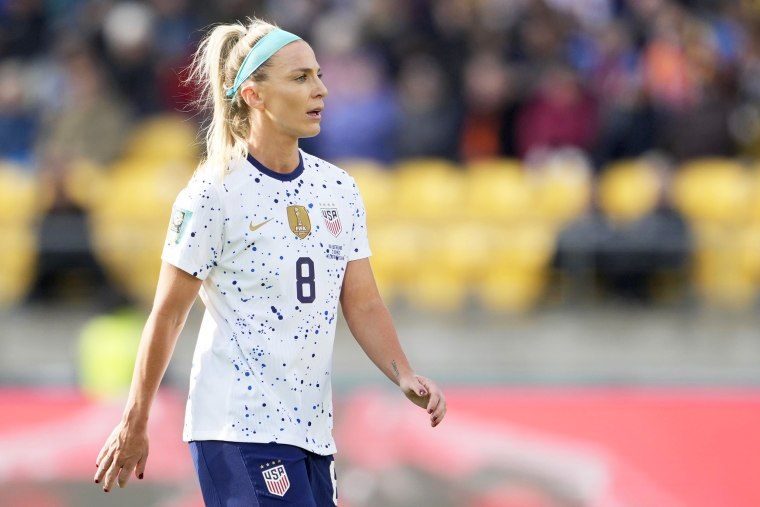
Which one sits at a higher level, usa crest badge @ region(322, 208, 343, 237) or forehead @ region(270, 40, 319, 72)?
forehead @ region(270, 40, 319, 72)

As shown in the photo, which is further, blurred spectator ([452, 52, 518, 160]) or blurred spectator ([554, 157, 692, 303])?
blurred spectator ([452, 52, 518, 160])

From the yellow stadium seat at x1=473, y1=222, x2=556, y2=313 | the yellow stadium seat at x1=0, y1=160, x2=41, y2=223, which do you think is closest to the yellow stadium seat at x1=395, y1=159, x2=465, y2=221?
the yellow stadium seat at x1=473, y1=222, x2=556, y2=313

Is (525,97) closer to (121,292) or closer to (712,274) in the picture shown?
(712,274)

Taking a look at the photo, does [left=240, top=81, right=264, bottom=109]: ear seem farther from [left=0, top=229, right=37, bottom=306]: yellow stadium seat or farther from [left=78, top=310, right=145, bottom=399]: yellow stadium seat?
[left=0, top=229, right=37, bottom=306]: yellow stadium seat

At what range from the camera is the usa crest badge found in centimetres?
391

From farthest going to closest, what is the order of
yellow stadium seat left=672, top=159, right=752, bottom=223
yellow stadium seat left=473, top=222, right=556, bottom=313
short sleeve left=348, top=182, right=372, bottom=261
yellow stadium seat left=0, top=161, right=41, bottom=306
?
yellow stadium seat left=672, top=159, right=752, bottom=223
yellow stadium seat left=473, top=222, right=556, bottom=313
yellow stadium seat left=0, top=161, right=41, bottom=306
short sleeve left=348, top=182, right=372, bottom=261

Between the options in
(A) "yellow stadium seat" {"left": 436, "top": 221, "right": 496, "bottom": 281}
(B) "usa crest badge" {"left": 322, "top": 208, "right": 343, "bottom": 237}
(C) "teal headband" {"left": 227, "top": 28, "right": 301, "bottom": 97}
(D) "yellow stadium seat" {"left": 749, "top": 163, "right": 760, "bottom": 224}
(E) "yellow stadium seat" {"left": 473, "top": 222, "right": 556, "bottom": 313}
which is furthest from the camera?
(D) "yellow stadium seat" {"left": 749, "top": 163, "right": 760, "bottom": 224}

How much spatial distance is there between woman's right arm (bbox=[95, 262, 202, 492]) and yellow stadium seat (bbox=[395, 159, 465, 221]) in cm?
591

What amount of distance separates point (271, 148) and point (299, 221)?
25 centimetres

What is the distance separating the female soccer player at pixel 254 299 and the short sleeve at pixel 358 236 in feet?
0.32

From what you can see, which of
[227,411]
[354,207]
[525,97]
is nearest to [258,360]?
[227,411]

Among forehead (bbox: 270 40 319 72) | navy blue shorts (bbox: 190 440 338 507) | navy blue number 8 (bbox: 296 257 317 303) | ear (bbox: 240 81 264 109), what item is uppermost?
forehead (bbox: 270 40 319 72)

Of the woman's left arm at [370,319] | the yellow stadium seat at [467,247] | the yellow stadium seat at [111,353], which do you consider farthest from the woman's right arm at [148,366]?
the yellow stadium seat at [467,247]

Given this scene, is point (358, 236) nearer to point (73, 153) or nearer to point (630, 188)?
point (630, 188)
